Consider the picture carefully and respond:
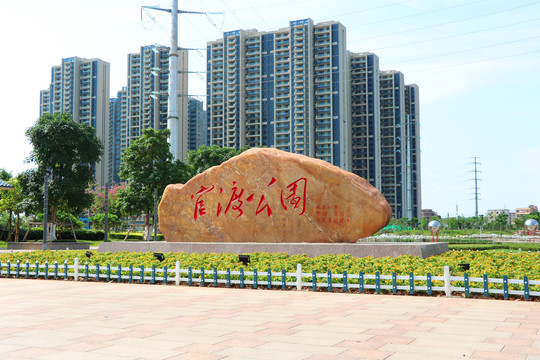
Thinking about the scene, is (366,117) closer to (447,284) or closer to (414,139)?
(414,139)

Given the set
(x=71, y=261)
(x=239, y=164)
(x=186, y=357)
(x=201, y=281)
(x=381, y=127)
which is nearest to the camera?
(x=186, y=357)

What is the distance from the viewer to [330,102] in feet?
264

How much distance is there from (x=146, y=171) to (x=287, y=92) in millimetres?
51463

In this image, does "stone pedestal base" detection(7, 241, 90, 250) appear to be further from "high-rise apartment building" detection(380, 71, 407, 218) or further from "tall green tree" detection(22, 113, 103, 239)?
"high-rise apartment building" detection(380, 71, 407, 218)

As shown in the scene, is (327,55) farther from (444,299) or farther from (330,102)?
(444,299)

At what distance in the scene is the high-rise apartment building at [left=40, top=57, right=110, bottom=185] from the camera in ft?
294

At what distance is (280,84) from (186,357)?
79.8 meters

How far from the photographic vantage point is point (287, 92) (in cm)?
8325

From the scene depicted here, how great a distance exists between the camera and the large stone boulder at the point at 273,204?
17.2 m

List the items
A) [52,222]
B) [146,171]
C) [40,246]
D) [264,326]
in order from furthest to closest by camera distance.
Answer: [52,222] → [146,171] → [40,246] → [264,326]

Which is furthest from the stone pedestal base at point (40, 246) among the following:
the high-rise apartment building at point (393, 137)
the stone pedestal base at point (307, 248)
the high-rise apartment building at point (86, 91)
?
the high-rise apartment building at point (393, 137)

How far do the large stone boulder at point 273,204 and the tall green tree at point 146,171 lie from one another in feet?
48.4

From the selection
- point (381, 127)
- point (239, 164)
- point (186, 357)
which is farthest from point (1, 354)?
point (381, 127)

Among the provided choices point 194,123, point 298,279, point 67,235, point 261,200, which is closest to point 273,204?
point 261,200
